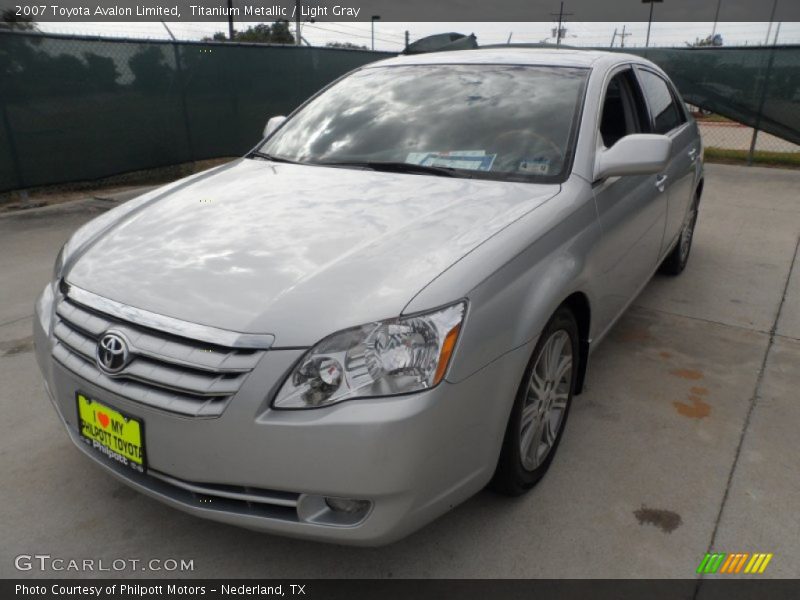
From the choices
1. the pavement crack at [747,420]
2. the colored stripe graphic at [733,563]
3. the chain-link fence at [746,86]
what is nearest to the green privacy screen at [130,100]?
the chain-link fence at [746,86]

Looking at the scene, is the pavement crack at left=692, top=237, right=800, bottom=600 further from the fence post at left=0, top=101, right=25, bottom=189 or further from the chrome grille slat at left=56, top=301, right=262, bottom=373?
the fence post at left=0, top=101, right=25, bottom=189

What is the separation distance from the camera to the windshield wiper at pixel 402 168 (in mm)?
2688

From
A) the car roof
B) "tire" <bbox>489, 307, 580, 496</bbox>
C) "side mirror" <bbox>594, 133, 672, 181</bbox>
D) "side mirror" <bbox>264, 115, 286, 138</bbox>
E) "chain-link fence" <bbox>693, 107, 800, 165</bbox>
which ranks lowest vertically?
"chain-link fence" <bbox>693, 107, 800, 165</bbox>

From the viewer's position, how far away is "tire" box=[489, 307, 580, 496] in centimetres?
212

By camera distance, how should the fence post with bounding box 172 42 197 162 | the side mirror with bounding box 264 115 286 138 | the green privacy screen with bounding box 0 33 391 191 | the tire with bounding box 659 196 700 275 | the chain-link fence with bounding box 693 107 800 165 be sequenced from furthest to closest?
the chain-link fence with bounding box 693 107 800 165 → the fence post with bounding box 172 42 197 162 → the green privacy screen with bounding box 0 33 391 191 → the tire with bounding box 659 196 700 275 → the side mirror with bounding box 264 115 286 138

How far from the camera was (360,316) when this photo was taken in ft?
5.73

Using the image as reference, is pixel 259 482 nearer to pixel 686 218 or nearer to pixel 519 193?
pixel 519 193

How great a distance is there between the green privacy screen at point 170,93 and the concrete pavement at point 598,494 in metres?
3.72

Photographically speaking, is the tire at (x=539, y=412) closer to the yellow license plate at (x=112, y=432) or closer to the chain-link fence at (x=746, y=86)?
the yellow license plate at (x=112, y=432)

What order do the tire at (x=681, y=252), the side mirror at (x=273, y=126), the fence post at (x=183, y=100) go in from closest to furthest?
the side mirror at (x=273, y=126) → the tire at (x=681, y=252) → the fence post at (x=183, y=100)

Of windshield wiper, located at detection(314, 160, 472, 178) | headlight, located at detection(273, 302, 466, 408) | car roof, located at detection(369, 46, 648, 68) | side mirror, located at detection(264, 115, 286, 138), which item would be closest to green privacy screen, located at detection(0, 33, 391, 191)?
side mirror, located at detection(264, 115, 286, 138)

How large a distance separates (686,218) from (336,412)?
3.78 meters

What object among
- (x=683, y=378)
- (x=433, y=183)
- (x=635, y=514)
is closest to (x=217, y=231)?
→ (x=433, y=183)

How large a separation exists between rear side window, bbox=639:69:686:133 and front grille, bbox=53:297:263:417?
2.96 meters
